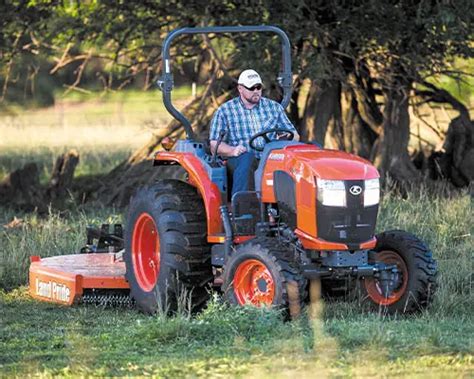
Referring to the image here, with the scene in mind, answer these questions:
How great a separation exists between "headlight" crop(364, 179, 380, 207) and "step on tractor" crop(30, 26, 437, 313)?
11mm

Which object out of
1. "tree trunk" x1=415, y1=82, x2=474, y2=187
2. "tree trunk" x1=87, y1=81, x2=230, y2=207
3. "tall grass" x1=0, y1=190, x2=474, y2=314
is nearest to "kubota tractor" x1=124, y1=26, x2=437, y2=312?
"tall grass" x1=0, y1=190, x2=474, y2=314

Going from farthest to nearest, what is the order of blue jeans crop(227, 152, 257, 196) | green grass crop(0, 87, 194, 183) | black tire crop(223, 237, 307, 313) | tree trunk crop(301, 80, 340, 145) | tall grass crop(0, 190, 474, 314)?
green grass crop(0, 87, 194, 183) < tree trunk crop(301, 80, 340, 145) < tall grass crop(0, 190, 474, 314) < blue jeans crop(227, 152, 257, 196) < black tire crop(223, 237, 307, 313)

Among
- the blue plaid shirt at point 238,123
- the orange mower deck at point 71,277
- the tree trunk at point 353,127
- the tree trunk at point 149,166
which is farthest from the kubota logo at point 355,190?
the tree trunk at point 353,127

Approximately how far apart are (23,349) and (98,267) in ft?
8.55

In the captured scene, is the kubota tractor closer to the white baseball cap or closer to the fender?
the fender

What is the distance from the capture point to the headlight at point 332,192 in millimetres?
8703

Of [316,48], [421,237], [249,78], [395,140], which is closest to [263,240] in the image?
[249,78]

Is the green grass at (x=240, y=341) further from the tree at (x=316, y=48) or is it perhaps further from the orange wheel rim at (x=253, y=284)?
the tree at (x=316, y=48)

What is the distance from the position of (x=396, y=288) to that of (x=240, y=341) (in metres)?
2.00

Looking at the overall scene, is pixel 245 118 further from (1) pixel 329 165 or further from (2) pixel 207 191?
(1) pixel 329 165

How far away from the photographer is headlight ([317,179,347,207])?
870cm

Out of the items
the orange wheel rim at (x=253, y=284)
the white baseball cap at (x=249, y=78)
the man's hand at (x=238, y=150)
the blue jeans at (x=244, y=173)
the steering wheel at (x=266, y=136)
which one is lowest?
the orange wheel rim at (x=253, y=284)

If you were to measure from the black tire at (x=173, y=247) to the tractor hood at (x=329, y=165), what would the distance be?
0.89 m

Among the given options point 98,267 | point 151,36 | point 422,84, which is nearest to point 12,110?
point 151,36
